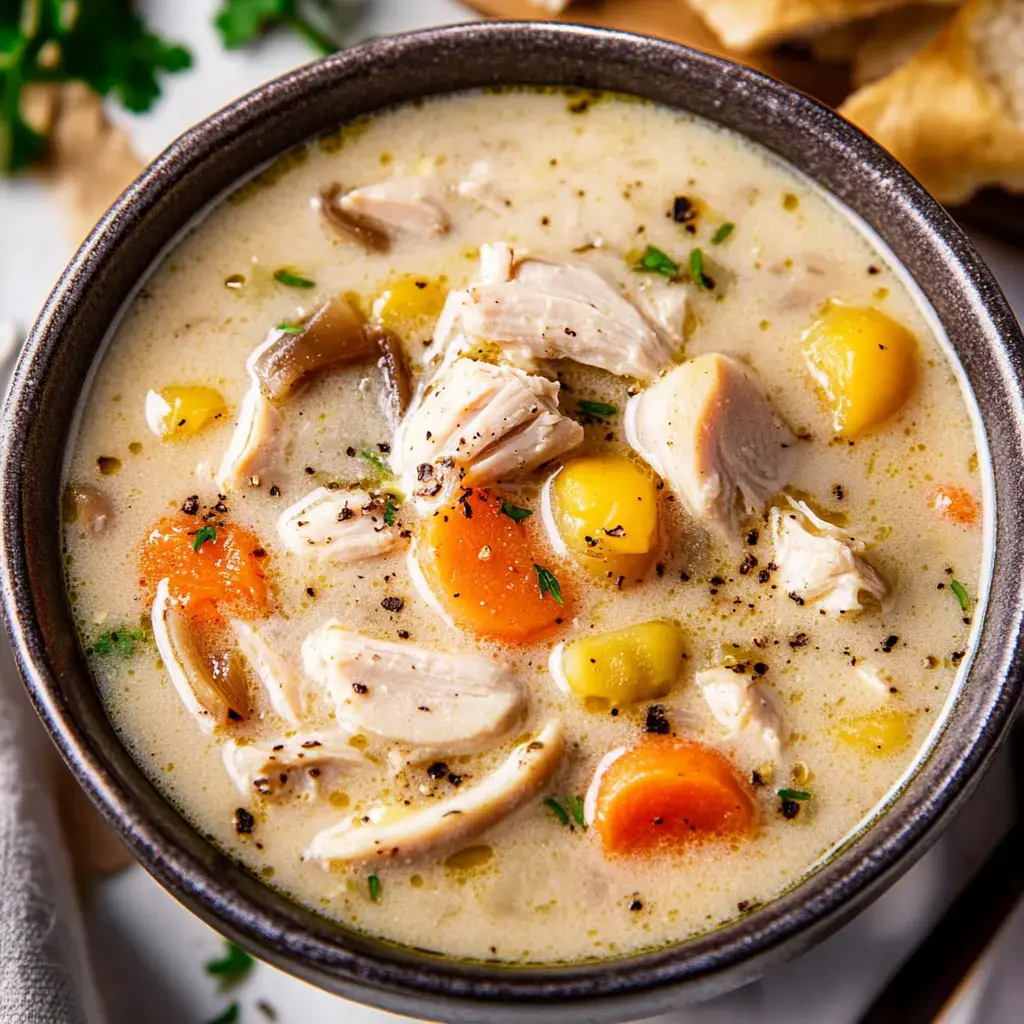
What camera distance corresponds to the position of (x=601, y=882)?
204cm

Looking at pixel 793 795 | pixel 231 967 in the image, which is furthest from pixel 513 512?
pixel 231 967

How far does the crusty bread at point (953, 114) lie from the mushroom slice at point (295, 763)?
1.75 m

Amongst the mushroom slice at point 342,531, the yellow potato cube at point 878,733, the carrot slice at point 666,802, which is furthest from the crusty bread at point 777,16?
the carrot slice at point 666,802

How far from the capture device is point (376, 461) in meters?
2.24

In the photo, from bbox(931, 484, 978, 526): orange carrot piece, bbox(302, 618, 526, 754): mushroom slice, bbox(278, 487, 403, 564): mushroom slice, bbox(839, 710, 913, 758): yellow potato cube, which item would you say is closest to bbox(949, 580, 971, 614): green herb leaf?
→ bbox(931, 484, 978, 526): orange carrot piece

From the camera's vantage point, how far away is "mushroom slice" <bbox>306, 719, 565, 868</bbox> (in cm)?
200

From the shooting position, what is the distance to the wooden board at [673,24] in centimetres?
304

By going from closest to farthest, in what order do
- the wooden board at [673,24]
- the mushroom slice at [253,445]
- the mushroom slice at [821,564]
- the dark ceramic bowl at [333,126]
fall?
the dark ceramic bowl at [333,126]
the mushroom slice at [821,564]
the mushroom slice at [253,445]
the wooden board at [673,24]

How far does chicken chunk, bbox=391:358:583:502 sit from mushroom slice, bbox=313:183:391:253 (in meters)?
0.32

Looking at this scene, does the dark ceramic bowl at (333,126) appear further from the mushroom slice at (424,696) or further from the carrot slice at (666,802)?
the mushroom slice at (424,696)

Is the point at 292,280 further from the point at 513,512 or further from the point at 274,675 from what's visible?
the point at 274,675

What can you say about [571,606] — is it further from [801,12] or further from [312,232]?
[801,12]

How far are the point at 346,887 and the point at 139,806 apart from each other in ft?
1.13

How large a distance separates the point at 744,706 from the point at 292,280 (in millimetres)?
1100
